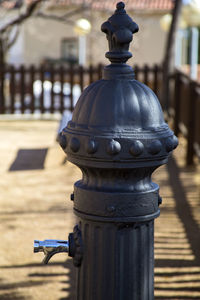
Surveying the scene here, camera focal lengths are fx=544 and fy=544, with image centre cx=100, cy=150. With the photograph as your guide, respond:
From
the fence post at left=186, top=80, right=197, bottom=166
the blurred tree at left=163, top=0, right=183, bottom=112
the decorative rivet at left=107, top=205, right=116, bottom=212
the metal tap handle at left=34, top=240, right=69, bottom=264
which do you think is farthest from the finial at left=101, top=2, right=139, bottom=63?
the blurred tree at left=163, top=0, right=183, bottom=112

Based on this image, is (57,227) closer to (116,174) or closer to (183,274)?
(183,274)

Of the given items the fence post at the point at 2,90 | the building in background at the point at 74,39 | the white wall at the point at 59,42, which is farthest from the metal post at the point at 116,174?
the white wall at the point at 59,42

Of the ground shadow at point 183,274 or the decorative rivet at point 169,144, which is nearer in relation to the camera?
the decorative rivet at point 169,144

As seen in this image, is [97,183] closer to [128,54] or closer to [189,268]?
[128,54]

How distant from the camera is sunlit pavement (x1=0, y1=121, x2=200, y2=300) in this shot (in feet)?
14.6

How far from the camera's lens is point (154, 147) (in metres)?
1.76

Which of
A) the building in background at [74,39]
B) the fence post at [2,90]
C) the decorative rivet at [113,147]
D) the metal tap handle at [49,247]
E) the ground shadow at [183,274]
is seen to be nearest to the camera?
the decorative rivet at [113,147]

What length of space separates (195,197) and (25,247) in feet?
9.02

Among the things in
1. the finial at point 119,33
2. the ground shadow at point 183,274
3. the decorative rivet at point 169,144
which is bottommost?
the ground shadow at point 183,274

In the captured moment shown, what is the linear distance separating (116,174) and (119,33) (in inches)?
18.9

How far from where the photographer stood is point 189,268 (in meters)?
4.79

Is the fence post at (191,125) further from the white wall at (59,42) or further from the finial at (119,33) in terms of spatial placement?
the white wall at (59,42)

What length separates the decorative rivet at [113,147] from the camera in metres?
1.72

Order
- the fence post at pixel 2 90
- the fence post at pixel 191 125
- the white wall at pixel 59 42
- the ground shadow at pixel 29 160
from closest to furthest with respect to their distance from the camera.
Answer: the fence post at pixel 191 125, the ground shadow at pixel 29 160, the fence post at pixel 2 90, the white wall at pixel 59 42
